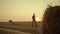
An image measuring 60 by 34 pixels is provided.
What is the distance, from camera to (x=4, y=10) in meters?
1.80

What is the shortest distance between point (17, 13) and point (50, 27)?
1.26m

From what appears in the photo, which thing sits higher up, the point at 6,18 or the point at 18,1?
the point at 18,1

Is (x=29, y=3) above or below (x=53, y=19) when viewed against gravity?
above

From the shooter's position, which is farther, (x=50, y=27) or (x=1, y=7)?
(x=1, y=7)

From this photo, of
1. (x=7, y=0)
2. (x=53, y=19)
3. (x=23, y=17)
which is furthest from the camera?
(x=7, y=0)

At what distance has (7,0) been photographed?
1836mm

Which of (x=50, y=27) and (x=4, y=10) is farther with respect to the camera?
(x=4, y=10)

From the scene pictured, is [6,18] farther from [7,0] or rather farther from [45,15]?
[45,15]

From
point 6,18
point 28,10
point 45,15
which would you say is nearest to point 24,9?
point 28,10

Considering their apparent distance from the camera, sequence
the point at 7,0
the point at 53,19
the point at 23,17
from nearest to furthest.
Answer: the point at 53,19 → the point at 23,17 → the point at 7,0

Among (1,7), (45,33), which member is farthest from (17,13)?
(45,33)

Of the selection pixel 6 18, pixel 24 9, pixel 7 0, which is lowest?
pixel 6 18

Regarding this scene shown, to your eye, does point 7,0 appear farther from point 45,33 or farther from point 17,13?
point 45,33

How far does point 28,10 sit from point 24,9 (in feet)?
0.18
